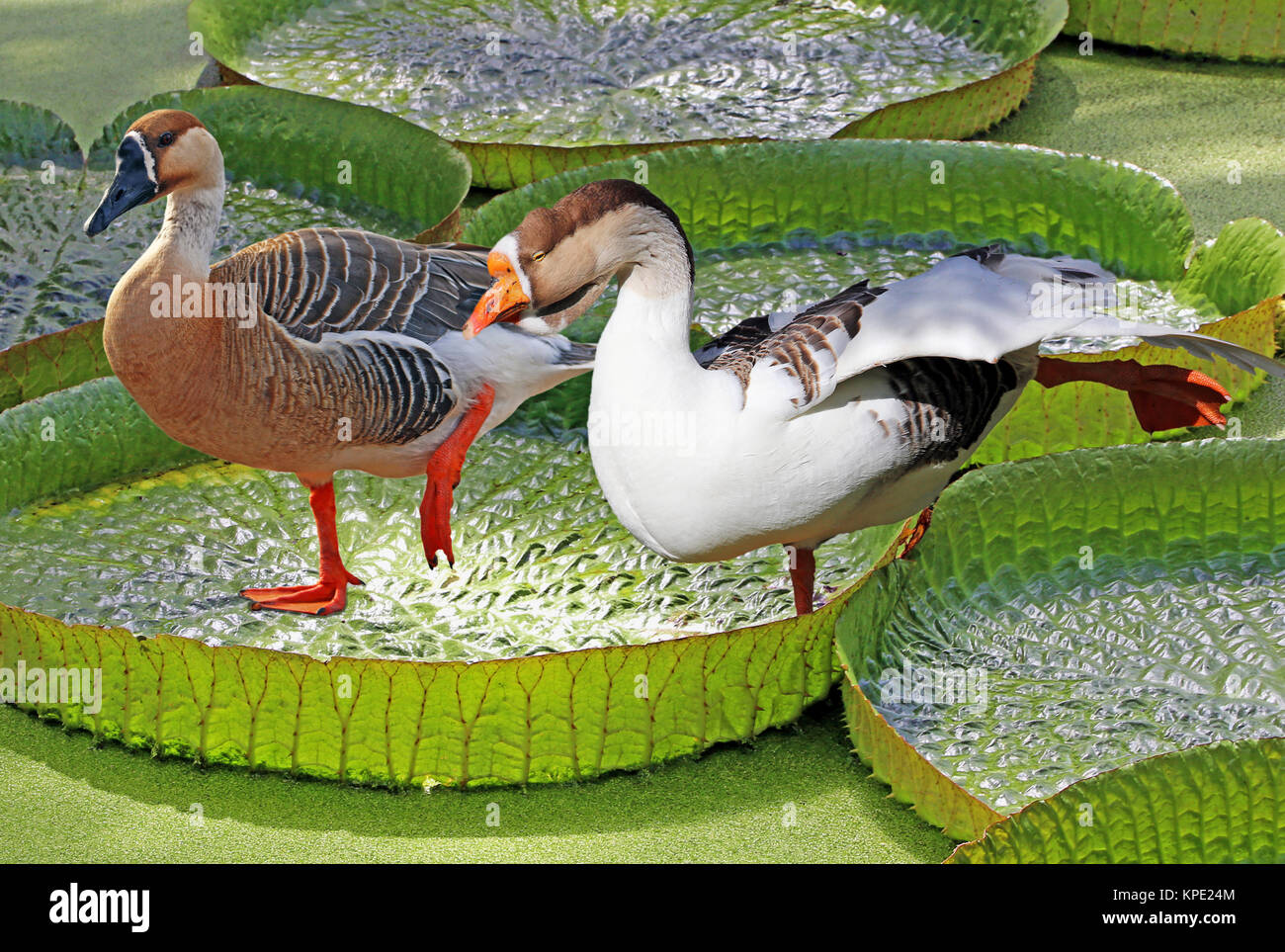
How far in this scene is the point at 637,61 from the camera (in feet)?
13.3

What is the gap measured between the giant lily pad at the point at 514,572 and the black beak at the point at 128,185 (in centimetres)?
49

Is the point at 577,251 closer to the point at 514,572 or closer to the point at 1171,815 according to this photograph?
the point at 514,572

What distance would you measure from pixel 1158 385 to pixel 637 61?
2.20 metres

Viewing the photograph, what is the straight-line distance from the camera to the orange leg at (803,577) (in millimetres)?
2150

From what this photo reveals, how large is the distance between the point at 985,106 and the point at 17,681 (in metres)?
2.58

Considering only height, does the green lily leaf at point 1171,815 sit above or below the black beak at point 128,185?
below

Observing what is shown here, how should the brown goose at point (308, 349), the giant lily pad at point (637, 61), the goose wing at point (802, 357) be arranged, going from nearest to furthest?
the goose wing at point (802, 357) → the brown goose at point (308, 349) → the giant lily pad at point (637, 61)

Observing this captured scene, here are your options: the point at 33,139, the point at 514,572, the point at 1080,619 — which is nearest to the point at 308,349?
the point at 514,572

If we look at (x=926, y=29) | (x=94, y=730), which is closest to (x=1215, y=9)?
(x=926, y=29)

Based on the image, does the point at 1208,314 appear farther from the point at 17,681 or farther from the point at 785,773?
the point at 17,681

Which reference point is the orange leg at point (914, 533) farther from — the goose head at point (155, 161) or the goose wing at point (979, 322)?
the goose head at point (155, 161)

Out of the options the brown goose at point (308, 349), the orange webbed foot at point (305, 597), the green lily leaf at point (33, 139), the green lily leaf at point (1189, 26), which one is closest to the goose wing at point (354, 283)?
the brown goose at point (308, 349)

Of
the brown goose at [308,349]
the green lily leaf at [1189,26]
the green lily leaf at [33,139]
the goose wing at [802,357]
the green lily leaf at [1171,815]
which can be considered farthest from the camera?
the green lily leaf at [1189,26]

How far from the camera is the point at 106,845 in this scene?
75.0 inches
